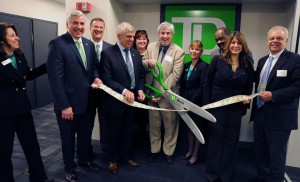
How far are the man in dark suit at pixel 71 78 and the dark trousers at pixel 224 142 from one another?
Answer: 134 centimetres

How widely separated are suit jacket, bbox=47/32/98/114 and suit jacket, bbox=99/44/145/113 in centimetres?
16

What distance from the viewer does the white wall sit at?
15.7 feet

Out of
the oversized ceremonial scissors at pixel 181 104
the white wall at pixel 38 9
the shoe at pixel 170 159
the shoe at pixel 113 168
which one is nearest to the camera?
the oversized ceremonial scissors at pixel 181 104

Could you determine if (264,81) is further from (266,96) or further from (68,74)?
(68,74)

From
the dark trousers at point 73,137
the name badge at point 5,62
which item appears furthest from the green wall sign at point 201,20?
the name badge at point 5,62

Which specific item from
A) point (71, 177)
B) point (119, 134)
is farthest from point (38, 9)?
point (71, 177)

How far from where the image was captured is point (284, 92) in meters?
2.06

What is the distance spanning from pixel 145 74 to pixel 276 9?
2.07 metres

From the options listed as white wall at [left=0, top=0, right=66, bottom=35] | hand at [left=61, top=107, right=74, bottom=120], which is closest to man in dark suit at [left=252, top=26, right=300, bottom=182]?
hand at [left=61, top=107, right=74, bottom=120]

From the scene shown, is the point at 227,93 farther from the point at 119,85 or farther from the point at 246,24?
the point at 246,24

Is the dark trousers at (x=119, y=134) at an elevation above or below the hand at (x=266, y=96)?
below

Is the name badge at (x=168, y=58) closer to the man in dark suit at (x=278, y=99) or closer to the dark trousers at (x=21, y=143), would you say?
the man in dark suit at (x=278, y=99)

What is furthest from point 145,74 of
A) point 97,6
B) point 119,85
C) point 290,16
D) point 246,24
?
point 290,16

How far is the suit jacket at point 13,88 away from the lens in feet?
6.46
